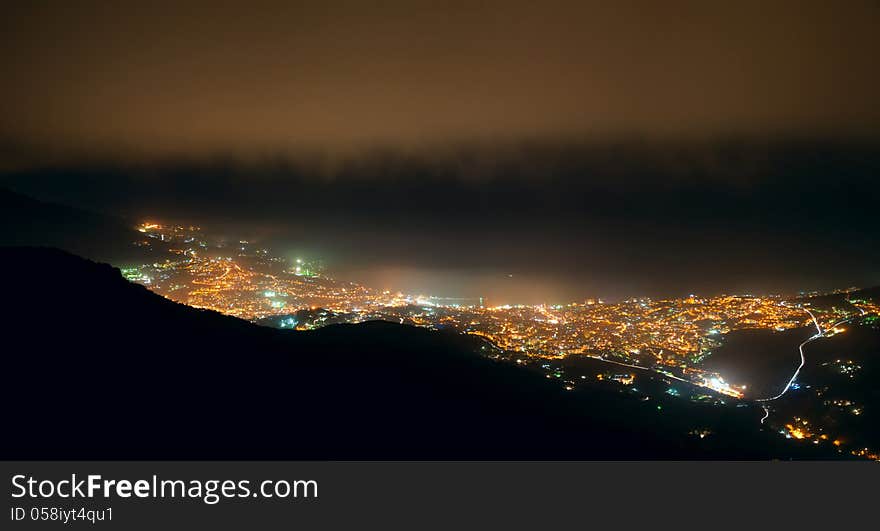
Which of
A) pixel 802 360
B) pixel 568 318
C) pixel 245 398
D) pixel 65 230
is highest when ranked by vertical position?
pixel 65 230

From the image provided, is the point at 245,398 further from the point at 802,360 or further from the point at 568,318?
the point at 568,318

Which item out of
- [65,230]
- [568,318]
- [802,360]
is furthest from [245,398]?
[65,230]

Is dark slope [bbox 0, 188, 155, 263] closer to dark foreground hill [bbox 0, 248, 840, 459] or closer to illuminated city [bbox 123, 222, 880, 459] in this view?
illuminated city [bbox 123, 222, 880, 459]

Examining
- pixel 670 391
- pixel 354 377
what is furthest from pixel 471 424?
pixel 670 391

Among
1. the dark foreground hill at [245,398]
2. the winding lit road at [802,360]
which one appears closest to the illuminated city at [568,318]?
the winding lit road at [802,360]

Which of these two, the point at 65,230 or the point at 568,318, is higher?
the point at 65,230

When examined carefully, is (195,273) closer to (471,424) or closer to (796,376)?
(471,424)

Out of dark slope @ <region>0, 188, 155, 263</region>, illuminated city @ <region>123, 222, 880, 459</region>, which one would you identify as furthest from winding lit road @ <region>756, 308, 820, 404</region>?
dark slope @ <region>0, 188, 155, 263</region>
